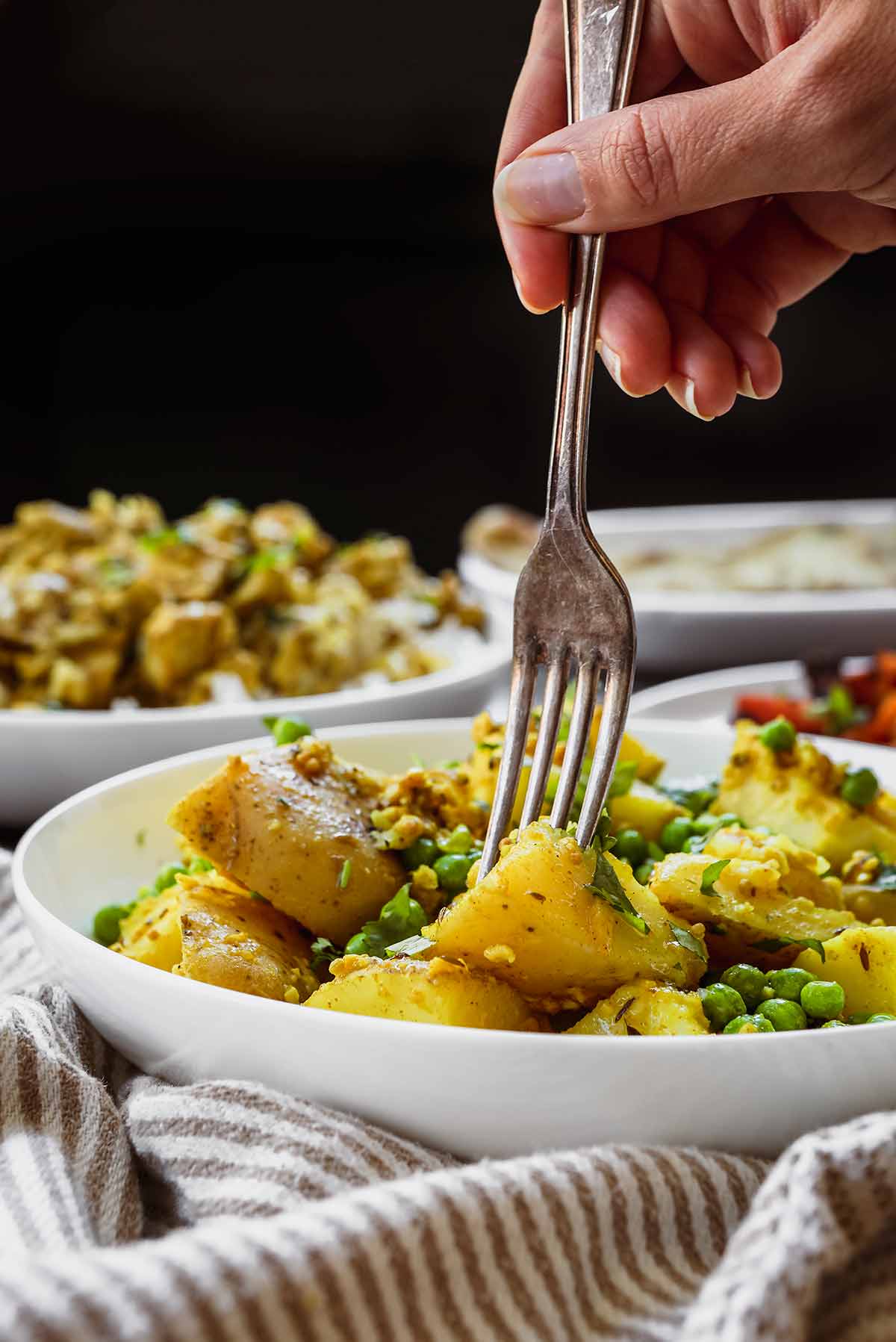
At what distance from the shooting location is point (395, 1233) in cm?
110

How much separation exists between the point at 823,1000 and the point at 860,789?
52cm

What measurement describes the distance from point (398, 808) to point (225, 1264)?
0.80 metres

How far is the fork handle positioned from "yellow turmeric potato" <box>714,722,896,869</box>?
20.1 inches

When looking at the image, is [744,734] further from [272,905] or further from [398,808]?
[272,905]

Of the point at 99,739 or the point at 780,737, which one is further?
the point at 99,739

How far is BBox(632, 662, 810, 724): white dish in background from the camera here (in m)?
3.02

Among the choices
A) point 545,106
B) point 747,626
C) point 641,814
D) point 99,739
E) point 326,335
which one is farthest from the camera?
point 326,335

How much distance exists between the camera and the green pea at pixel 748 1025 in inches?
54.3

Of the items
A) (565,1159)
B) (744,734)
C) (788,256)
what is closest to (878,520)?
(788,256)

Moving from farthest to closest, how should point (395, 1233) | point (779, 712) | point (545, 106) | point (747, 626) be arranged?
1. point (747, 626)
2. point (779, 712)
3. point (545, 106)
4. point (395, 1233)

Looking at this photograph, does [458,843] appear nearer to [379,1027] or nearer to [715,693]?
[379,1027]

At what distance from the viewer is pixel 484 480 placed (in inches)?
346

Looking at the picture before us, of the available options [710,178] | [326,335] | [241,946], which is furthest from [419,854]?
[326,335]

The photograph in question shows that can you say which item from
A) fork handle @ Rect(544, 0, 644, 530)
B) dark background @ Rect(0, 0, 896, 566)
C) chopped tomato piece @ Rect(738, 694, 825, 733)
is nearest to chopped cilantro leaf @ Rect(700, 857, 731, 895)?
fork handle @ Rect(544, 0, 644, 530)
